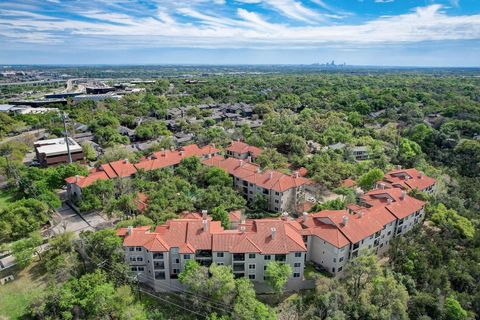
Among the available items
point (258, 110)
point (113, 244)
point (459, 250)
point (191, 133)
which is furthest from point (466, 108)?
point (113, 244)

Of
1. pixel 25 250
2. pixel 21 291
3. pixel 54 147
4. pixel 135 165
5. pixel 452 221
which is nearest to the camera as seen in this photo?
pixel 21 291

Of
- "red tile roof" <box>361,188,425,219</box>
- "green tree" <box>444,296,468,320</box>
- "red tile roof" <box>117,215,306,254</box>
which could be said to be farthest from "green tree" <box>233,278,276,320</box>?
"red tile roof" <box>361,188,425,219</box>

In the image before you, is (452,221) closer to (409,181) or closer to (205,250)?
(409,181)

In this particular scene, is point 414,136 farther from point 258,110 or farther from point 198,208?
point 198,208

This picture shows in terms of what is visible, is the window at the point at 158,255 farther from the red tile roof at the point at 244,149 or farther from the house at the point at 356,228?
the red tile roof at the point at 244,149

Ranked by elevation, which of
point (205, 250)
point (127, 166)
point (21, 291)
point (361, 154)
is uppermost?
point (127, 166)

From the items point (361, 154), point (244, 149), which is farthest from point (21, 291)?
point (361, 154)

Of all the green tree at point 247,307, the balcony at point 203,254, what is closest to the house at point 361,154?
the balcony at point 203,254

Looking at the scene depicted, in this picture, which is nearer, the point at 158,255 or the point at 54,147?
the point at 158,255
